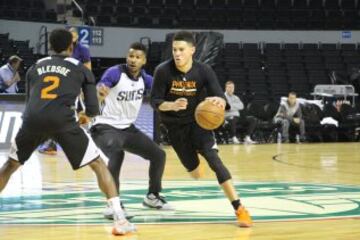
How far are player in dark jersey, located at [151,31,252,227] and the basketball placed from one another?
0.54 ft

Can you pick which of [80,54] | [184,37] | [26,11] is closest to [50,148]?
[80,54]

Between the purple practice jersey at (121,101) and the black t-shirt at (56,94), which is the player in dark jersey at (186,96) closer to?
the purple practice jersey at (121,101)

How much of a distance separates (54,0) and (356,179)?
61.0ft

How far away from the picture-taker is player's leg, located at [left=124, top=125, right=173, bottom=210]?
6.77 m

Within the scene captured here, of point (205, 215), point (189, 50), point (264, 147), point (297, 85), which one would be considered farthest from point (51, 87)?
point (297, 85)

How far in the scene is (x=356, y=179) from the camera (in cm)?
1022

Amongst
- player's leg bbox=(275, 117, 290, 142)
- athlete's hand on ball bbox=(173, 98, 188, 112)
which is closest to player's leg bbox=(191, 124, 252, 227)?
athlete's hand on ball bbox=(173, 98, 188, 112)

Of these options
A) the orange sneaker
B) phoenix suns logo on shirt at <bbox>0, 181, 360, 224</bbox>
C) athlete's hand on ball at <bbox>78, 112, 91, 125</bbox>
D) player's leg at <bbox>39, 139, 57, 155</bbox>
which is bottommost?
player's leg at <bbox>39, 139, 57, 155</bbox>

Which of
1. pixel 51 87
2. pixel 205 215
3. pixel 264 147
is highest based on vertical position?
pixel 51 87

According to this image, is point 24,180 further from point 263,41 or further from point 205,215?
point 263,41

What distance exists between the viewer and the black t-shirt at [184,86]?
6.39 m

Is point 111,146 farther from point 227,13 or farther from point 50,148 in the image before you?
point 227,13

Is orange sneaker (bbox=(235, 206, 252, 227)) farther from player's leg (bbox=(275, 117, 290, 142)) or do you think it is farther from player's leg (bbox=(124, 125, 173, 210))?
player's leg (bbox=(275, 117, 290, 142))

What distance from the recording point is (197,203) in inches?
289
